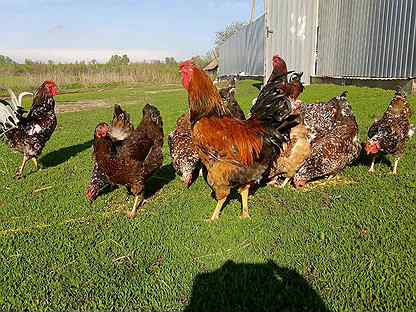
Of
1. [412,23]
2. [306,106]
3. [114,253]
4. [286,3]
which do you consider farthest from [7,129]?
[286,3]

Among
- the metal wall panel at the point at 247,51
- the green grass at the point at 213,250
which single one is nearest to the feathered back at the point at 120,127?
the green grass at the point at 213,250

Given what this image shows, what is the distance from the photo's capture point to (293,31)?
17.6 metres

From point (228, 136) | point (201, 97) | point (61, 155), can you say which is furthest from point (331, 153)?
point (61, 155)

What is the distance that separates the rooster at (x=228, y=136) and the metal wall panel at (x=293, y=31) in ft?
46.3

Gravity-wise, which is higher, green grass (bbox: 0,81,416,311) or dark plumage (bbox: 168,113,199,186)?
dark plumage (bbox: 168,113,199,186)

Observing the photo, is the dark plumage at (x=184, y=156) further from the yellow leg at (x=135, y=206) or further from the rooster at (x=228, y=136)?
the rooster at (x=228, y=136)

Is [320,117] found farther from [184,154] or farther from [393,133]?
[184,154]

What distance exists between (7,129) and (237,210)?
4.85m

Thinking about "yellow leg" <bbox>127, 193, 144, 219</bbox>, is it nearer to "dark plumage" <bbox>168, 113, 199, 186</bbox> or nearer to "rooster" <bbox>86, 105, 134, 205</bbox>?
"rooster" <bbox>86, 105, 134, 205</bbox>

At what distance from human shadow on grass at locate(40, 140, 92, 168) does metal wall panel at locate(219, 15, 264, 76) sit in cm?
1829

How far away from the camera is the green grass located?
122 inches

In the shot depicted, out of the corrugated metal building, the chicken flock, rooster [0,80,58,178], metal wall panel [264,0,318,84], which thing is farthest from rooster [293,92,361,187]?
metal wall panel [264,0,318,84]

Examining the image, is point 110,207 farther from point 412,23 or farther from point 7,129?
point 412,23

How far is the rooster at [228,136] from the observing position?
4379 mm
